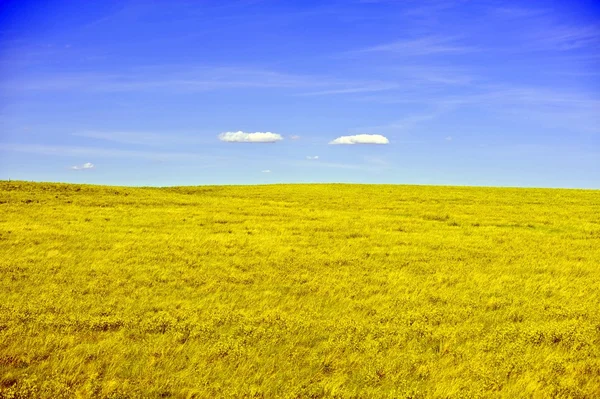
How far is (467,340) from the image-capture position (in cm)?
1127

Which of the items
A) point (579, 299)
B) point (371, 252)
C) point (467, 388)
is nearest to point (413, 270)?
point (371, 252)

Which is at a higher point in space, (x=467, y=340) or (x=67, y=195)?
(x=67, y=195)

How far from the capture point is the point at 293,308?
13.4 m

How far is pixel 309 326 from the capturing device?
1183 cm

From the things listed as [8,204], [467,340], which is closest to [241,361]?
[467,340]

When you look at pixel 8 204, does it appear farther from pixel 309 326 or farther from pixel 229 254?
pixel 309 326

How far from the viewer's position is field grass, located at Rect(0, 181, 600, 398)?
29.6 feet

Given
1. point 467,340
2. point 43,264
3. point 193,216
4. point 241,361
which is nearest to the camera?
point 241,361

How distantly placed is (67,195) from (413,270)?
30537 millimetres

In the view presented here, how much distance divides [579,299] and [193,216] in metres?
21.9

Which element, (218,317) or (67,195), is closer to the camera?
(218,317)

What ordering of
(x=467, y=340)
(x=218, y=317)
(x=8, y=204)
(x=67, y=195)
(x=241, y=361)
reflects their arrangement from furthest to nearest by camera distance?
(x=67, y=195), (x=8, y=204), (x=218, y=317), (x=467, y=340), (x=241, y=361)

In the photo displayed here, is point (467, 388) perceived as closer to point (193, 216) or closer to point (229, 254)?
point (229, 254)

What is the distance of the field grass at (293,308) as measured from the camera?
9.03 meters
